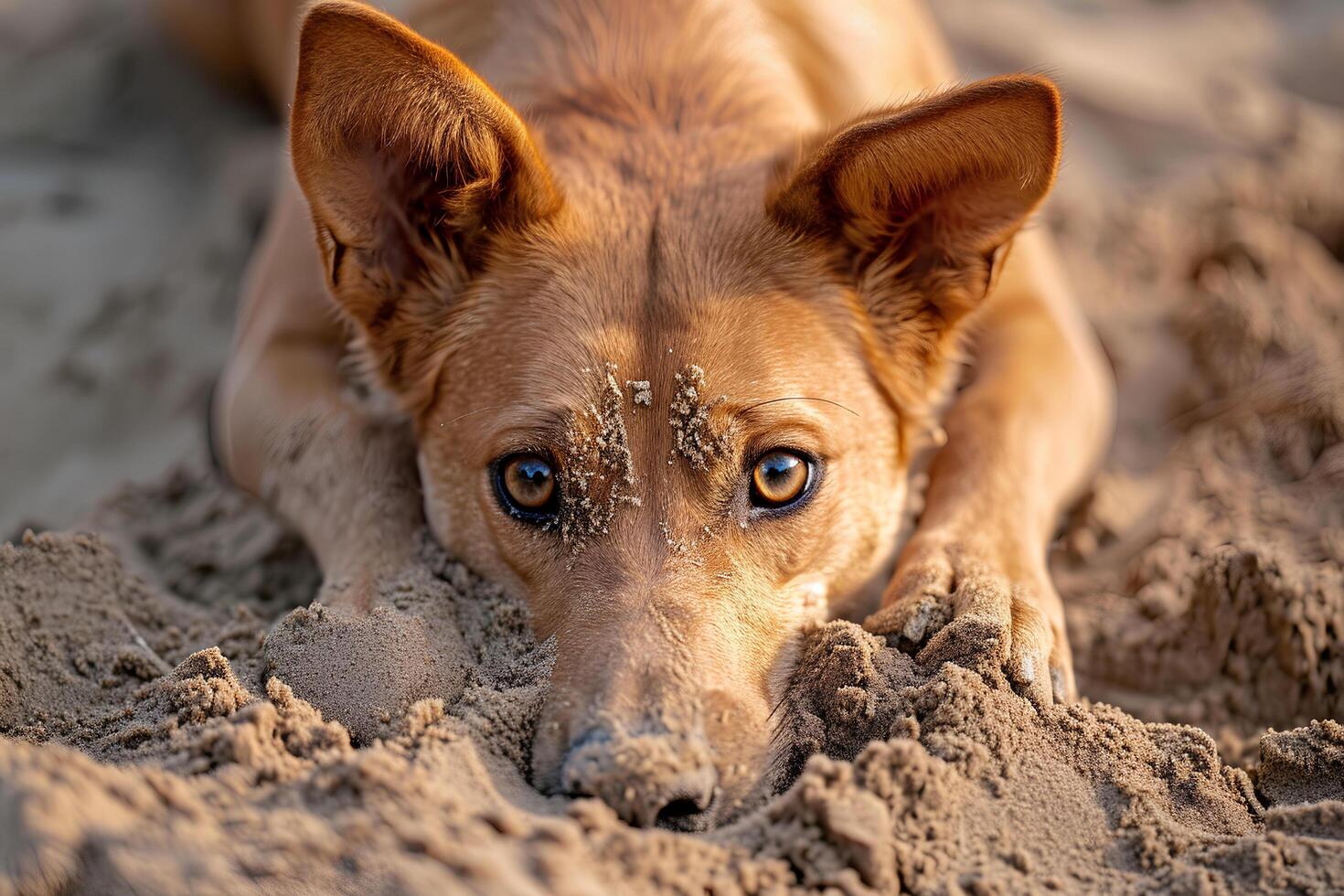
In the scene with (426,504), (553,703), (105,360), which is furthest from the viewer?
(105,360)

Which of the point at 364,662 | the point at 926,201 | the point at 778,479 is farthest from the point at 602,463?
the point at 926,201

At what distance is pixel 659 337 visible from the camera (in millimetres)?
2158

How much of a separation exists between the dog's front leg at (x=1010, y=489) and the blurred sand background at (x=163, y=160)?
4.19 ft

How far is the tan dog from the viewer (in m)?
2.01

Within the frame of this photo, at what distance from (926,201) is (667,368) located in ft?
2.13

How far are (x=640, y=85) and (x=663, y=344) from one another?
34.5 inches

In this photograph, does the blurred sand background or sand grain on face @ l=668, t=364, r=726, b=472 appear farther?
the blurred sand background

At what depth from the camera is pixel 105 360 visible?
3549 mm

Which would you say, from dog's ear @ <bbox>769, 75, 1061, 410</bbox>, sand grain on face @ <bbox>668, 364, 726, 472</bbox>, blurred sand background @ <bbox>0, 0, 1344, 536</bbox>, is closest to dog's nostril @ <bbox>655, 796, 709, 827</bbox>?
sand grain on face @ <bbox>668, 364, 726, 472</bbox>

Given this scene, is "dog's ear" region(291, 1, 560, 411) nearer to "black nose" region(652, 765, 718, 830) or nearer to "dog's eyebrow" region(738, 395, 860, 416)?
"dog's eyebrow" region(738, 395, 860, 416)

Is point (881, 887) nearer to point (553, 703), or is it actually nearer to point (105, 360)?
point (553, 703)

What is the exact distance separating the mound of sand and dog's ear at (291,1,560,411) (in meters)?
0.51

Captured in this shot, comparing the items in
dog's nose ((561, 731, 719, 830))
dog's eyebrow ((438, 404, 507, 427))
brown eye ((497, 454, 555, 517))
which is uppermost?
dog's eyebrow ((438, 404, 507, 427))

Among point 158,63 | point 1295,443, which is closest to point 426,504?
point 1295,443
